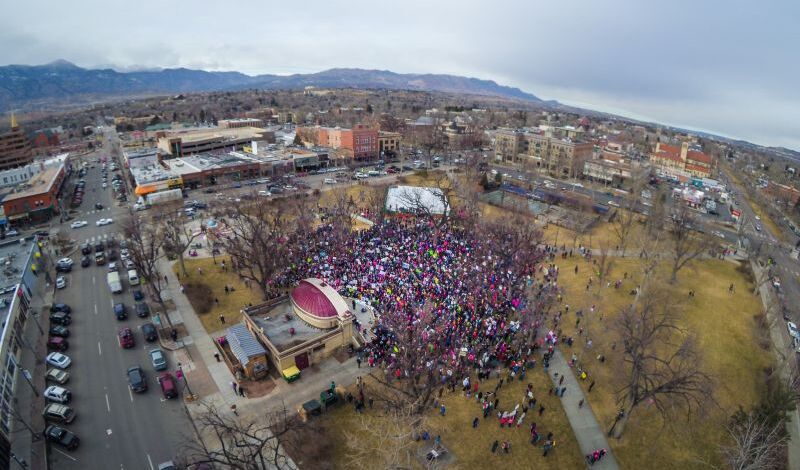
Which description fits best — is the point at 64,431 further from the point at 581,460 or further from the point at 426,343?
the point at 581,460

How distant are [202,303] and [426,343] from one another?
873 inches

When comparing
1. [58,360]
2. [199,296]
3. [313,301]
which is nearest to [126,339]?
[58,360]

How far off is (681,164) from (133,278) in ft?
388

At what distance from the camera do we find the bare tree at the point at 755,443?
18.7 m

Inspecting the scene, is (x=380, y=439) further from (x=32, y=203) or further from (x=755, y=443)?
(x=32, y=203)

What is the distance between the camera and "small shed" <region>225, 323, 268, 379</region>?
90.5ft

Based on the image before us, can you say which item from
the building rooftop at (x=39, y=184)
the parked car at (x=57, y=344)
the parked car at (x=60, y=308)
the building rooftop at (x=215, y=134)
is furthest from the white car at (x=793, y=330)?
the building rooftop at (x=215, y=134)

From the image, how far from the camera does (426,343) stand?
27609mm

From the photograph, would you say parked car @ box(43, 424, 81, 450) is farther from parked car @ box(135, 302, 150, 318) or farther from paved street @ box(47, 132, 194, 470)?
parked car @ box(135, 302, 150, 318)

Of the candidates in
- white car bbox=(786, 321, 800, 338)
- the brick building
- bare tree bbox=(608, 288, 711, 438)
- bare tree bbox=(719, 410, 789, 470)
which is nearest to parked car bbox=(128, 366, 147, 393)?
bare tree bbox=(608, 288, 711, 438)

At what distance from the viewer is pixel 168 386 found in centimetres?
2583

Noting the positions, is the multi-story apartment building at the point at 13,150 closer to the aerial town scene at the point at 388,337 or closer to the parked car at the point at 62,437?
the aerial town scene at the point at 388,337

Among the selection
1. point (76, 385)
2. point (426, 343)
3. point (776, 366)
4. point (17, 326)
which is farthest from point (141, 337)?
point (776, 366)

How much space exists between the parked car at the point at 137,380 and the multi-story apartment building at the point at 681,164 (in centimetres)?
11207
